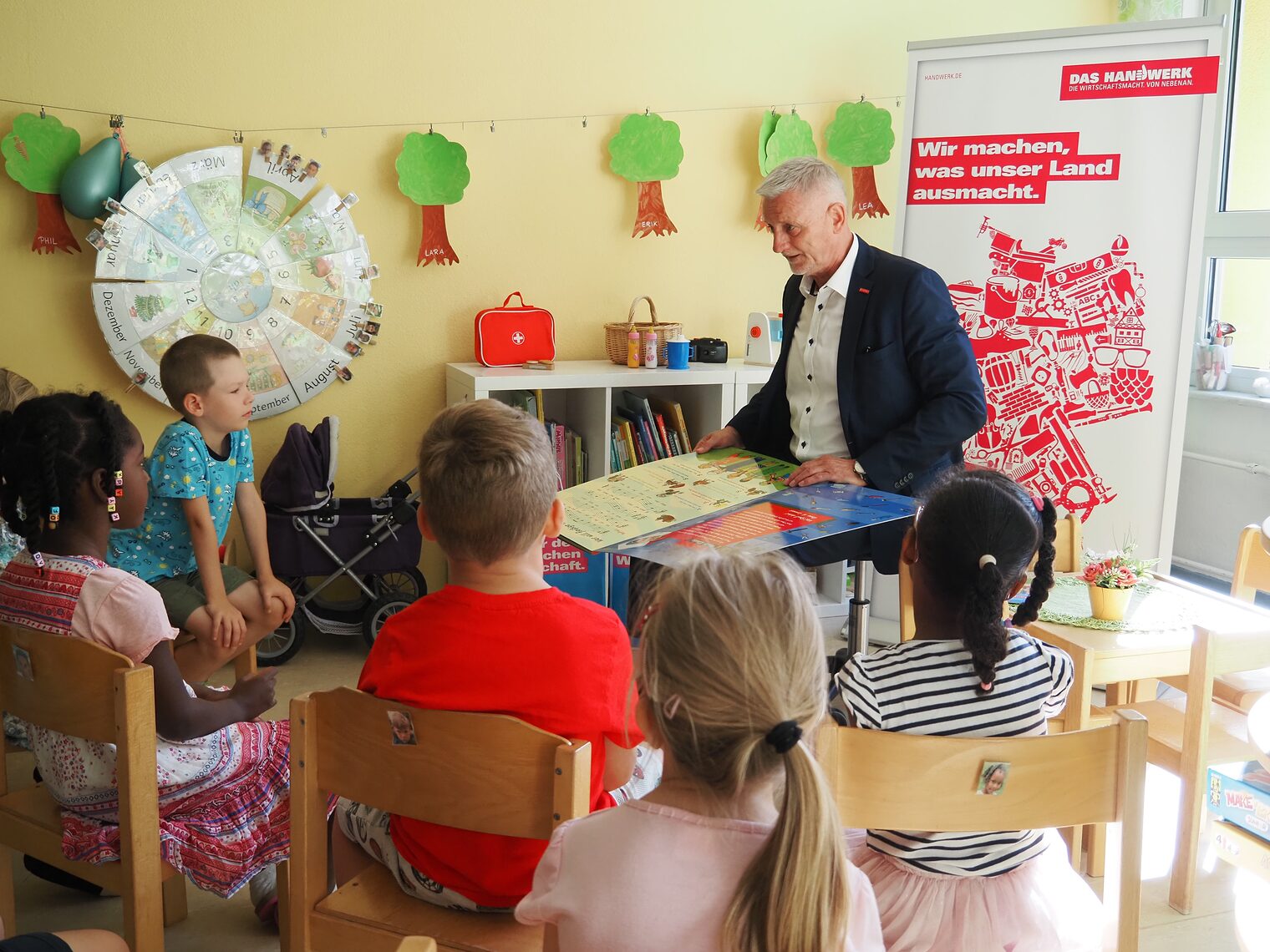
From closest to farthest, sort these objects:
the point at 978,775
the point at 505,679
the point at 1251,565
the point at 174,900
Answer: the point at 978,775, the point at 505,679, the point at 174,900, the point at 1251,565

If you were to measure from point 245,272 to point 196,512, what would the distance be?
1314 millimetres

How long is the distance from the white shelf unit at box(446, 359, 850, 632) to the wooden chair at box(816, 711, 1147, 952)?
2.56 metres

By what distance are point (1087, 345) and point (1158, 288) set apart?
26 centimetres

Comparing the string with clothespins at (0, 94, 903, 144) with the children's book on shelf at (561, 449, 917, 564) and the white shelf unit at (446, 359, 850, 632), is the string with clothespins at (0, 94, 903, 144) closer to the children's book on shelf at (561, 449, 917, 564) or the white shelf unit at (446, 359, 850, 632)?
the white shelf unit at (446, 359, 850, 632)

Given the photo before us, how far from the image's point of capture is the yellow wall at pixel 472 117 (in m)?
3.57

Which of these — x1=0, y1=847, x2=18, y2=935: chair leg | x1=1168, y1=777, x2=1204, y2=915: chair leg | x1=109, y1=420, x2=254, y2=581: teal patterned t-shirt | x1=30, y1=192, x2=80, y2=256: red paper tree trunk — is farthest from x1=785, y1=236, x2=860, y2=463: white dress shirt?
x1=30, y1=192, x2=80, y2=256: red paper tree trunk

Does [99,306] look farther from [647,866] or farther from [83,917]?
[647,866]

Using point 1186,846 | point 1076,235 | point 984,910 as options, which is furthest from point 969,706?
point 1076,235

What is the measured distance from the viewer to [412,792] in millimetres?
1360

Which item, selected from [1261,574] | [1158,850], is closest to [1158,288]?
[1261,574]

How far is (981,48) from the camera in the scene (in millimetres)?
3613

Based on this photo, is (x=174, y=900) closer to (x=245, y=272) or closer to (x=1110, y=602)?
(x=1110, y=602)

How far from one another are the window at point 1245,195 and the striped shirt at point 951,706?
11.0 feet

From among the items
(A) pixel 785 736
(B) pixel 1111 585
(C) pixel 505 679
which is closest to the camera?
(A) pixel 785 736
